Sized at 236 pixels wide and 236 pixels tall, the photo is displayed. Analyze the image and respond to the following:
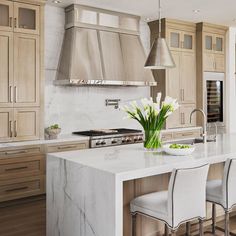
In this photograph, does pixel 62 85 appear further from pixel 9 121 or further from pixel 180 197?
pixel 180 197

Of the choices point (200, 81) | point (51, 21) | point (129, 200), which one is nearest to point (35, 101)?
point (51, 21)

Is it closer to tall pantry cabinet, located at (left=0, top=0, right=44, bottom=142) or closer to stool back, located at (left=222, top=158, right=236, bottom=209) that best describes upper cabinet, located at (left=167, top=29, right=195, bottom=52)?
tall pantry cabinet, located at (left=0, top=0, right=44, bottom=142)

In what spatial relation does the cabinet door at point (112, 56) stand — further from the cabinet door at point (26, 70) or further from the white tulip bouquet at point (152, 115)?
the white tulip bouquet at point (152, 115)

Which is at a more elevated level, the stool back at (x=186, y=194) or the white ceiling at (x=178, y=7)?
the white ceiling at (x=178, y=7)

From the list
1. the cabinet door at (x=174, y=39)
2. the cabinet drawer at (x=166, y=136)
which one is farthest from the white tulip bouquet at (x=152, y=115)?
the cabinet door at (x=174, y=39)

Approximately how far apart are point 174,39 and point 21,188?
3930mm

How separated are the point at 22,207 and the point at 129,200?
2.06 meters

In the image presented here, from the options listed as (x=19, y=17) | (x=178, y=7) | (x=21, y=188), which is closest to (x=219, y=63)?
(x=178, y=7)

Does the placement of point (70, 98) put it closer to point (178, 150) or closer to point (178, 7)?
point (178, 7)

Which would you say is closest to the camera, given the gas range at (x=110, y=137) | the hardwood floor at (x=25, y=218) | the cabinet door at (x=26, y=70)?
the hardwood floor at (x=25, y=218)

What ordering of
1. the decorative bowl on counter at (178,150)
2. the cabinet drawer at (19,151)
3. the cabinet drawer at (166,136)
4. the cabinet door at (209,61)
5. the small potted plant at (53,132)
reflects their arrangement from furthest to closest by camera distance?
the cabinet door at (209,61) → the cabinet drawer at (166,136) → the small potted plant at (53,132) → the cabinet drawer at (19,151) → the decorative bowl on counter at (178,150)

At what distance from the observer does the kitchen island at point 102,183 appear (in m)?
2.48

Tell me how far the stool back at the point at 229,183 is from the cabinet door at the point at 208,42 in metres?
4.34

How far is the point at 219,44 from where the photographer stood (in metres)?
7.20
